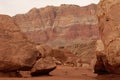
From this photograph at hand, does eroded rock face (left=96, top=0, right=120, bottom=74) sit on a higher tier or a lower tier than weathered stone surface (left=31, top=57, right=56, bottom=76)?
higher

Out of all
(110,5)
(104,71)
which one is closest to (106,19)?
(110,5)

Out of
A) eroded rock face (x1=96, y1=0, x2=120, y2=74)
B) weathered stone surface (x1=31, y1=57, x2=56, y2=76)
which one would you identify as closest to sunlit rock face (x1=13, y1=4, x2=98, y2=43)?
weathered stone surface (x1=31, y1=57, x2=56, y2=76)

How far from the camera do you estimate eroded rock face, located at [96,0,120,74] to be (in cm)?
991

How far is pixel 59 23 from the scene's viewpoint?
12244 centimetres

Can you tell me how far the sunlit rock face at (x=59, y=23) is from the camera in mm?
117875

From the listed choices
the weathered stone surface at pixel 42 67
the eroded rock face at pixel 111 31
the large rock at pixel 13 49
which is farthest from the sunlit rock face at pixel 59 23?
the eroded rock face at pixel 111 31

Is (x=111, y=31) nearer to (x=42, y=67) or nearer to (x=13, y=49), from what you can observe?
(x=42, y=67)

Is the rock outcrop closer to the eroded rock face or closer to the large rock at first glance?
the large rock

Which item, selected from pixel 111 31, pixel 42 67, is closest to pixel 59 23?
pixel 42 67

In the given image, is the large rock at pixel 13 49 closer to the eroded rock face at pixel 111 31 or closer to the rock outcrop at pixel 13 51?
the rock outcrop at pixel 13 51

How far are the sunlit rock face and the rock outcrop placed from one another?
335 ft

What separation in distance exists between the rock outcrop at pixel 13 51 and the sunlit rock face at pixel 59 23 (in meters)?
102

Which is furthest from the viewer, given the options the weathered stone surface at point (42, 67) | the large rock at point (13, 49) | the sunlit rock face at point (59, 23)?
the sunlit rock face at point (59, 23)

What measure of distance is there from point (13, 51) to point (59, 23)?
112 metres
